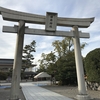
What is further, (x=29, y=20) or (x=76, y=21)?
(x=76, y=21)

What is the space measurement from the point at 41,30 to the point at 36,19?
0.71m

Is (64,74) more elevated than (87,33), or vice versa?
(87,33)

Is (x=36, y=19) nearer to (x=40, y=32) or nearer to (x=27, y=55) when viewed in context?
(x=40, y=32)

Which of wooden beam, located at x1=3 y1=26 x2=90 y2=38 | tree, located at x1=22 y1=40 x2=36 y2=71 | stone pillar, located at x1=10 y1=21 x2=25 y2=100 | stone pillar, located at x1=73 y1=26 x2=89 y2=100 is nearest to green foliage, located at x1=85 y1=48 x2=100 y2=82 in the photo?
wooden beam, located at x1=3 y1=26 x2=90 y2=38

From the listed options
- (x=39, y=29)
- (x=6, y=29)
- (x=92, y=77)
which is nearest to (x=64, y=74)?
(x=92, y=77)

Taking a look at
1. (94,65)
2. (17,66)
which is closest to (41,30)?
(17,66)

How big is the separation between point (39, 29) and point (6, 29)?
6.17 feet

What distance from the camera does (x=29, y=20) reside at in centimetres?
756

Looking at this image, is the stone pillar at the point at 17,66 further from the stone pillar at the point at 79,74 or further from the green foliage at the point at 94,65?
the green foliage at the point at 94,65

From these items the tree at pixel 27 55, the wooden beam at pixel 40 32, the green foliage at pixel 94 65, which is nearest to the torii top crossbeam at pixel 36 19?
the wooden beam at pixel 40 32

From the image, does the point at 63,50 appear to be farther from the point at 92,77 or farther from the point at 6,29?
the point at 6,29

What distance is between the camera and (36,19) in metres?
7.70

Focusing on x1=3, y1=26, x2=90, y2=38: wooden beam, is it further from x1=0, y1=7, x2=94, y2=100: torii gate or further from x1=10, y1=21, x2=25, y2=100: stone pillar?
x1=10, y1=21, x2=25, y2=100: stone pillar

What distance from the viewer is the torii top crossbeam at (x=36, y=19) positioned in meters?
7.14
